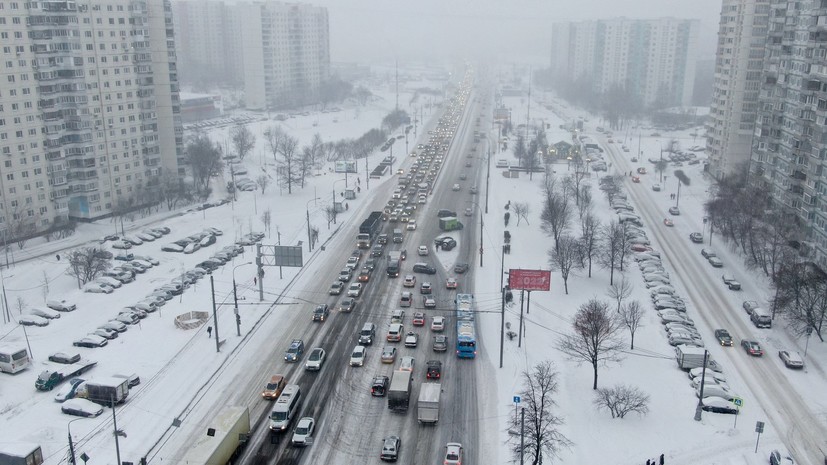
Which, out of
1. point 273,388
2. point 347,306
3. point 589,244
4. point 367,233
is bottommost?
point 273,388

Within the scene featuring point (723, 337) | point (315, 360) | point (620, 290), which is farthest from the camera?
point (620, 290)

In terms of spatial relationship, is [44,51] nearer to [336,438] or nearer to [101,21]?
[101,21]

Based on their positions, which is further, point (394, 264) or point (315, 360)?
point (394, 264)

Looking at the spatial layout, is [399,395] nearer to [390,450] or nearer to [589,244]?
[390,450]

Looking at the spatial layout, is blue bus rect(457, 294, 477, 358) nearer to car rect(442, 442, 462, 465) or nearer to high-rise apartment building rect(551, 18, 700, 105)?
car rect(442, 442, 462, 465)

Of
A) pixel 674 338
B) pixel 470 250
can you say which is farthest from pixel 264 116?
pixel 674 338

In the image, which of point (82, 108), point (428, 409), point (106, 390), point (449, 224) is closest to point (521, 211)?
point (449, 224)

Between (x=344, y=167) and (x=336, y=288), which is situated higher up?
(x=344, y=167)
